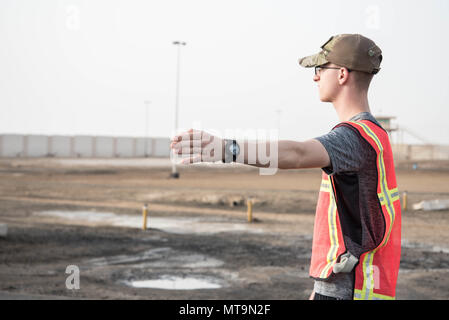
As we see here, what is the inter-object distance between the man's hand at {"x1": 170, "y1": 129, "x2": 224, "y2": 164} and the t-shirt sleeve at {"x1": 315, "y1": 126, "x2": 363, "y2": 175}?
382 mm

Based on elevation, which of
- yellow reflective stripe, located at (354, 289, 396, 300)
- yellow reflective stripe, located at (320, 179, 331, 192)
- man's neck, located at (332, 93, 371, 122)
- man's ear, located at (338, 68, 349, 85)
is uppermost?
man's ear, located at (338, 68, 349, 85)

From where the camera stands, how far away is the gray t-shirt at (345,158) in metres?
2.06

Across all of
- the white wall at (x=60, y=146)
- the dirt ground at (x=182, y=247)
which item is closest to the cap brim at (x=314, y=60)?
the dirt ground at (x=182, y=247)

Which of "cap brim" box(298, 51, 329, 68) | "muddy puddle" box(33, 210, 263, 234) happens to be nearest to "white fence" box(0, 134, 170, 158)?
"muddy puddle" box(33, 210, 263, 234)

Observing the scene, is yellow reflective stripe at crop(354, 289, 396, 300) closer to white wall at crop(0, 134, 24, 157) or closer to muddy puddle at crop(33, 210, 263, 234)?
muddy puddle at crop(33, 210, 263, 234)

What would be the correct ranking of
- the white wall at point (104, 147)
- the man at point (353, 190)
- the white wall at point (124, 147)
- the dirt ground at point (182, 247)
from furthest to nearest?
the white wall at point (124, 147) < the white wall at point (104, 147) < the dirt ground at point (182, 247) < the man at point (353, 190)

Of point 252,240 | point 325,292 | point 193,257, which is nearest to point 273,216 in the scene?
point 252,240

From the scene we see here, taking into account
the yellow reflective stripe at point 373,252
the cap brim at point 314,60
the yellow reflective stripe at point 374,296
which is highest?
the cap brim at point 314,60

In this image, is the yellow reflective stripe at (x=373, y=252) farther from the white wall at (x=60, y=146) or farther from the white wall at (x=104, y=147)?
the white wall at (x=104, y=147)

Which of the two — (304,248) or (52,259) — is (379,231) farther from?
(304,248)

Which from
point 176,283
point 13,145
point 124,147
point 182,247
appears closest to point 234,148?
point 176,283

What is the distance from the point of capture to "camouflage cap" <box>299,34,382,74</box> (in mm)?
2322

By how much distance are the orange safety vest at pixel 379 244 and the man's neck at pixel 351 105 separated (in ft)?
0.38

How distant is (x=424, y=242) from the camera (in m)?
15.0
